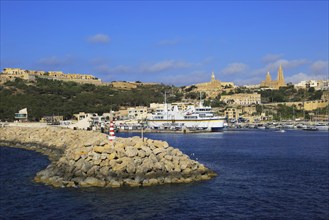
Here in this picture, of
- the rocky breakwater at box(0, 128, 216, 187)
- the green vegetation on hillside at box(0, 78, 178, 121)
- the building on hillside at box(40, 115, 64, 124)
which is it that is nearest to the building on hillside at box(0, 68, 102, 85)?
the green vegetation on hillside at box(0, 78, 178, 121)

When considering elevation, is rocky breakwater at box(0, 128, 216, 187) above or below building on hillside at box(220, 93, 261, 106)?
below

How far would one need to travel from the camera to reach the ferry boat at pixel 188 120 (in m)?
70.2

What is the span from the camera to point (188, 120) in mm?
72562

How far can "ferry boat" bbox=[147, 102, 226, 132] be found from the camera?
70.2 metres

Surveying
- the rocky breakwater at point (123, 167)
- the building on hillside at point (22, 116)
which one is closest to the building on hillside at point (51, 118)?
the building on hillside at point (22, 116)

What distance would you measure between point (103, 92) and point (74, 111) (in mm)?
26732

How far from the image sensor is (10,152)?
118 feet

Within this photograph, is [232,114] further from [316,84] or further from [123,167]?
[123,167]

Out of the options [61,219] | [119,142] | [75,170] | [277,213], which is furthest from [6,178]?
[277,213]

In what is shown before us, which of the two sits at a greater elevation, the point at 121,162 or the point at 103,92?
the point at 103,92

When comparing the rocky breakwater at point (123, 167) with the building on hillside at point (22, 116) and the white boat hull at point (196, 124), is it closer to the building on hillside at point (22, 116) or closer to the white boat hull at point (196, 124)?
the white boat hull at point (196, 124)

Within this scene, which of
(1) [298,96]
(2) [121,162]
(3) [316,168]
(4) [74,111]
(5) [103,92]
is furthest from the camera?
(1) [298,96]

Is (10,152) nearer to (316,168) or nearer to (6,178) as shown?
(6,178)

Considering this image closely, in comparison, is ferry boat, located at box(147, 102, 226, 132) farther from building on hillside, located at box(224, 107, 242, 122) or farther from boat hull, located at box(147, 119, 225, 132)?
building on hillside, located at box(224, 107, 242, 122)
